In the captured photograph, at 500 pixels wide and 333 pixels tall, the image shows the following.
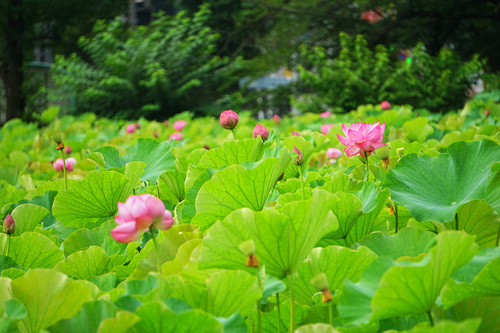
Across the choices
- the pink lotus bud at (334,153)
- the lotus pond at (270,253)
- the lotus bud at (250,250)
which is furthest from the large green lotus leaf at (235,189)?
the pink lotus bud at (334,153)

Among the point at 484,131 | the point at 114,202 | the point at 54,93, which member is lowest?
the point at 54,93

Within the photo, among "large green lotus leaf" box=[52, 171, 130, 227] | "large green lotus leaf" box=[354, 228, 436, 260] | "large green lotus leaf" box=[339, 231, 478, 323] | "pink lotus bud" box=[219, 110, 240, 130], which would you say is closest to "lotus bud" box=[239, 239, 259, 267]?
"large green lotus leaf" box=[339, 231, 478, 323]

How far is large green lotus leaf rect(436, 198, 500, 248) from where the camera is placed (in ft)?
2.36

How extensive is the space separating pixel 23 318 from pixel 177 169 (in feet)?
2.07

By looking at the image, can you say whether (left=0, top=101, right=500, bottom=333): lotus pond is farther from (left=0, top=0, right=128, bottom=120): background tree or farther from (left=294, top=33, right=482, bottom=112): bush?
(left=0, top=0, right=128, bottom=120): background tree

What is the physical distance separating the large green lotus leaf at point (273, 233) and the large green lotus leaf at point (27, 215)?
464 millimetres

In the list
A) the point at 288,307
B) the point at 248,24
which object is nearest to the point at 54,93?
the point at 248,24

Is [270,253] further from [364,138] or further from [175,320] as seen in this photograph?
[364,138]

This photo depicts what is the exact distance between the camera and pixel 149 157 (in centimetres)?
112

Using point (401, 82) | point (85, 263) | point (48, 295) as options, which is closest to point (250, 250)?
point (48, 295)

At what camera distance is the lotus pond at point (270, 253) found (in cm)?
47

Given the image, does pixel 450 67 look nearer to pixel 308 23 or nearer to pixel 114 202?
pixel 308 23

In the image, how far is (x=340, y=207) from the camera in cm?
70

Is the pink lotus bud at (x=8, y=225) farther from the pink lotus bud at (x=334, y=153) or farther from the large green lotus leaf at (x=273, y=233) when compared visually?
the pink lotus bud at (x=334, y=153)
